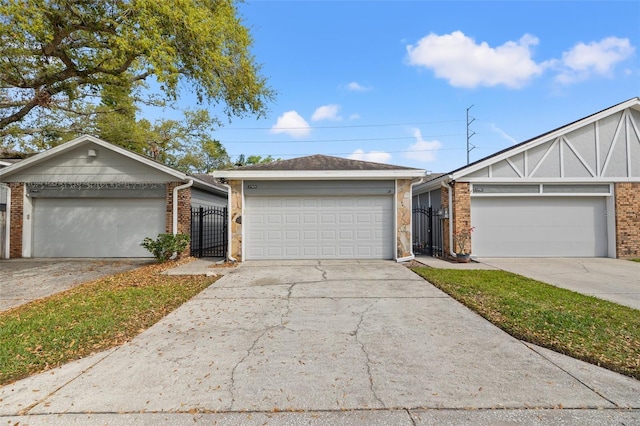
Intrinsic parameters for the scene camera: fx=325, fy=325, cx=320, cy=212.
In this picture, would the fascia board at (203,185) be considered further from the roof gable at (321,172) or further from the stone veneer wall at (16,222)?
the stone veneer wall at (16,222)

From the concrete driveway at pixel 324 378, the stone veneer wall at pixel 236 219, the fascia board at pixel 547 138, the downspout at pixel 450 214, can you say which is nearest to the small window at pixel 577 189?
the fascia board at pixel 547 138

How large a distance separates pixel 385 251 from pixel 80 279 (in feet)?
28.3

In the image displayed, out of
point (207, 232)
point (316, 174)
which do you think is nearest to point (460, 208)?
point (316, 174)

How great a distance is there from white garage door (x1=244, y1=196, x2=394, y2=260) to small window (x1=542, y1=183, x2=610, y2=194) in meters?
5.74

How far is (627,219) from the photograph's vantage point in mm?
11164

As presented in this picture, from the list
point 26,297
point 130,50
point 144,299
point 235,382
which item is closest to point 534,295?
point 235,382

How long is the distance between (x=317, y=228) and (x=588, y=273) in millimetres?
7583

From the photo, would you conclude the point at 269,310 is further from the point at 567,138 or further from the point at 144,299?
the point at 567,138

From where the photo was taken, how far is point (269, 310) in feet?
17.4

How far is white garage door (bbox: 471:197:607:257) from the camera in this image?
1138 cm

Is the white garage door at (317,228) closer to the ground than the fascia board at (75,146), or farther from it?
closer to the ground

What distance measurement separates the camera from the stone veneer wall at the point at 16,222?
37.6 feet

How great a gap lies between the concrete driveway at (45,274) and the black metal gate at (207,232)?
189 cm

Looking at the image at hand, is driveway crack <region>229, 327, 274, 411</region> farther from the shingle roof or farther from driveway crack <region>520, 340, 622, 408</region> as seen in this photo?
the shingle roof
